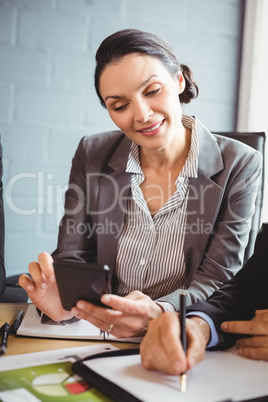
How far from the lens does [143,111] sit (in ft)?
4.25

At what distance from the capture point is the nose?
4.25 feet

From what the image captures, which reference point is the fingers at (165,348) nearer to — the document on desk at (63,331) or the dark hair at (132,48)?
the document on desk at (63,331)

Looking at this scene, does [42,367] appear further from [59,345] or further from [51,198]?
[51,198]

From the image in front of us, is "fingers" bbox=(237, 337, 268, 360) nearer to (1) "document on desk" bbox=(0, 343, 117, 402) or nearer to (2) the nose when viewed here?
(1) "document on desk" bbox=(0, 343, 117, 402)

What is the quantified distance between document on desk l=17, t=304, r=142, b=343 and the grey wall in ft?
3.30

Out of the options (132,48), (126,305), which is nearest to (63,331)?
(126,305)

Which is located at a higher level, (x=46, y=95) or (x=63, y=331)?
(x=46, y=95)

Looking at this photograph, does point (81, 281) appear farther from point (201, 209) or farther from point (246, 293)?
point (201, 209)

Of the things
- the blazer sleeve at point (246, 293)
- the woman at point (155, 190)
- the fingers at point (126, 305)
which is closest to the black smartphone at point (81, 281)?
the fingers at point (126, 305)

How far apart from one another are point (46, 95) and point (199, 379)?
1518 millimetres

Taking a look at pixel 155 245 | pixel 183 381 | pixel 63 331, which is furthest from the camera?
pixel 155 245

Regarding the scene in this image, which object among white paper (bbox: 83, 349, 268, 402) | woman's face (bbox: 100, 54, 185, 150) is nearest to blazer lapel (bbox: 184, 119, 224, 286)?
woman's face (bbox: 100, 54, 185, 150)

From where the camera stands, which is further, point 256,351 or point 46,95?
point 46,95

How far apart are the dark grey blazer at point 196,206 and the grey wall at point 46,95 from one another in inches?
19.0
